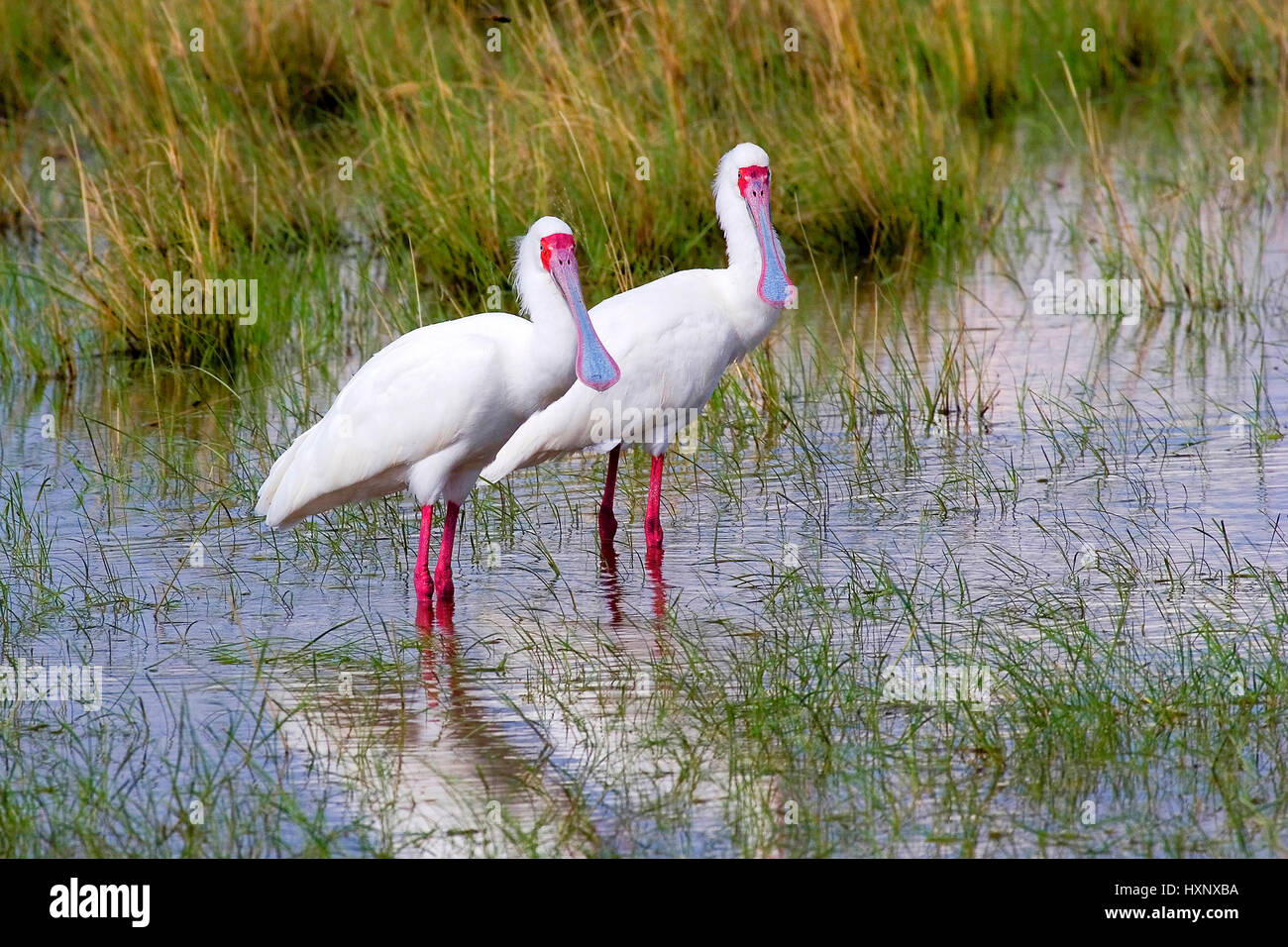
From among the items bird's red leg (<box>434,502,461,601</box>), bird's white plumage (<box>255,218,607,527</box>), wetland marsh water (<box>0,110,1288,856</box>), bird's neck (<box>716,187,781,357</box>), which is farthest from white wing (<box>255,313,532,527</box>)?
bird's neck (<box>716,187,781,357</box>)

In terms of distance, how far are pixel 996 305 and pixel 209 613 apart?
5.60m

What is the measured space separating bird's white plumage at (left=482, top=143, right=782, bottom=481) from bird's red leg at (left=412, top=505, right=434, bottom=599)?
0.68 metres

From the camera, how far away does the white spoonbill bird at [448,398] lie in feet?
22.9

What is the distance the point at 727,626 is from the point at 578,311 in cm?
129

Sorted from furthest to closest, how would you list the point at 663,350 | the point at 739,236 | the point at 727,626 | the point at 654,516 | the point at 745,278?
the point at 739,236 < the point at 745,278 < the point at 663,350 < the point at 654,516 < the point at 727,626

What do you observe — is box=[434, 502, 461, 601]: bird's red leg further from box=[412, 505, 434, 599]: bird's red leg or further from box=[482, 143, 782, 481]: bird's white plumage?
box=[482, 143, 782, 481]: bird's white plumage

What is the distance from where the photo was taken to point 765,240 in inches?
337

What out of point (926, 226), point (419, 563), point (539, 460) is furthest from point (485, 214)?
point (419, 563)

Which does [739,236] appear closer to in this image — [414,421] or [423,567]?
[414,421]

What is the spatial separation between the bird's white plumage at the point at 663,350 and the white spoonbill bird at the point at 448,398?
22.4 inches

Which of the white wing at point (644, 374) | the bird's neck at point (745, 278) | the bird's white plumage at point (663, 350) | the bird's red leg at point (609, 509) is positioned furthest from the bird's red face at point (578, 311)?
the bird's neck at point (745, 278)

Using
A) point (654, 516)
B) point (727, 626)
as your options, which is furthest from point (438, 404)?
point (727, 626)

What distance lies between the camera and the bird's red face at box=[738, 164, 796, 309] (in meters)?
8.41
